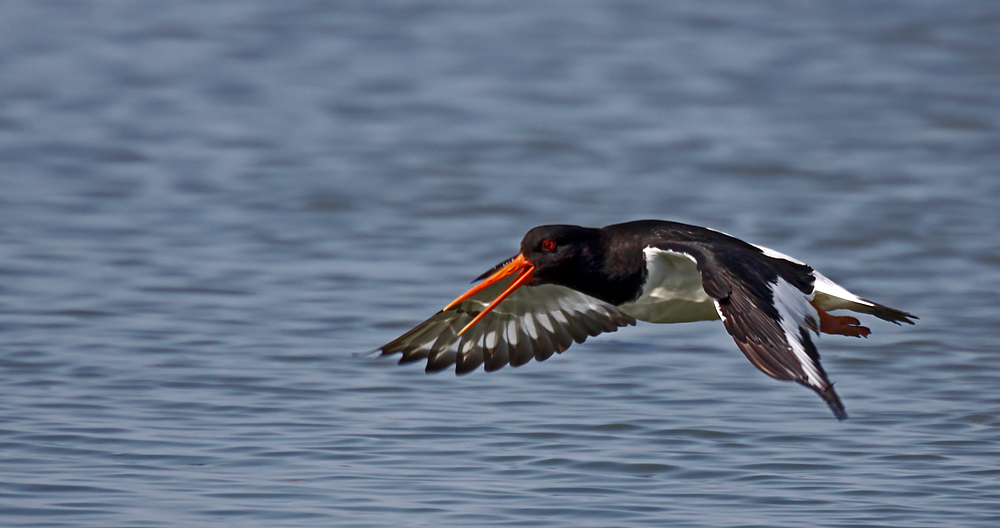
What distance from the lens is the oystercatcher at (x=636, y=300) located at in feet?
18.8

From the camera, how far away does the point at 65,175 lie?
1373 centimetres

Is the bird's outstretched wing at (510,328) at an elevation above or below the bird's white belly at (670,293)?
below

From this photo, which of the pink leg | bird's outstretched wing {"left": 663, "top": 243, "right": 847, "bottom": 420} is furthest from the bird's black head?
the pink leg

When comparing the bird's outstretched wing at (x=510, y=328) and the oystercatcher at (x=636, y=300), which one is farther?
the bird's outstretched wing at (x=510, y=328)

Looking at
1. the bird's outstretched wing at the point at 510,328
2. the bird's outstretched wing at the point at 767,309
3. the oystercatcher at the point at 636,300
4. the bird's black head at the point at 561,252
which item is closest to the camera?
the bird's outstretched wing at the point at 767,309

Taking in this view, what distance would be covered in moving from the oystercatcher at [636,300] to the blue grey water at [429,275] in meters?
0.40

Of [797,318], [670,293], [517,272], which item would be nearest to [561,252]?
[517,272]

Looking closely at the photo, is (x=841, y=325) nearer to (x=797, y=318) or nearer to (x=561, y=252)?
(x=797, y=318)

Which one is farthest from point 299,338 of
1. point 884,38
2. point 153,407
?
point 884,38

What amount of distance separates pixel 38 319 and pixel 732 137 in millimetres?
8291

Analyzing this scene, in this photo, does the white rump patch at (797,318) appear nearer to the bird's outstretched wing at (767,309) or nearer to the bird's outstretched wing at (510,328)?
the bird's outstretched wing at (767,309)

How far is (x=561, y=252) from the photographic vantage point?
704 cm

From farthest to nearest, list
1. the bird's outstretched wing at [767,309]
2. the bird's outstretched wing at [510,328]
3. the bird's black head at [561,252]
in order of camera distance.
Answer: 1. the bird's outstretched wing at [510,328]
2. the bird's black head at [561,252]
3. the bird's outstretched wing at [767,309]

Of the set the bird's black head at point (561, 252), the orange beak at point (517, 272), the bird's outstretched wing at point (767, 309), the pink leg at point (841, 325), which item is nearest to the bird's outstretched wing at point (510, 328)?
the orange beak at point (517, 272)
